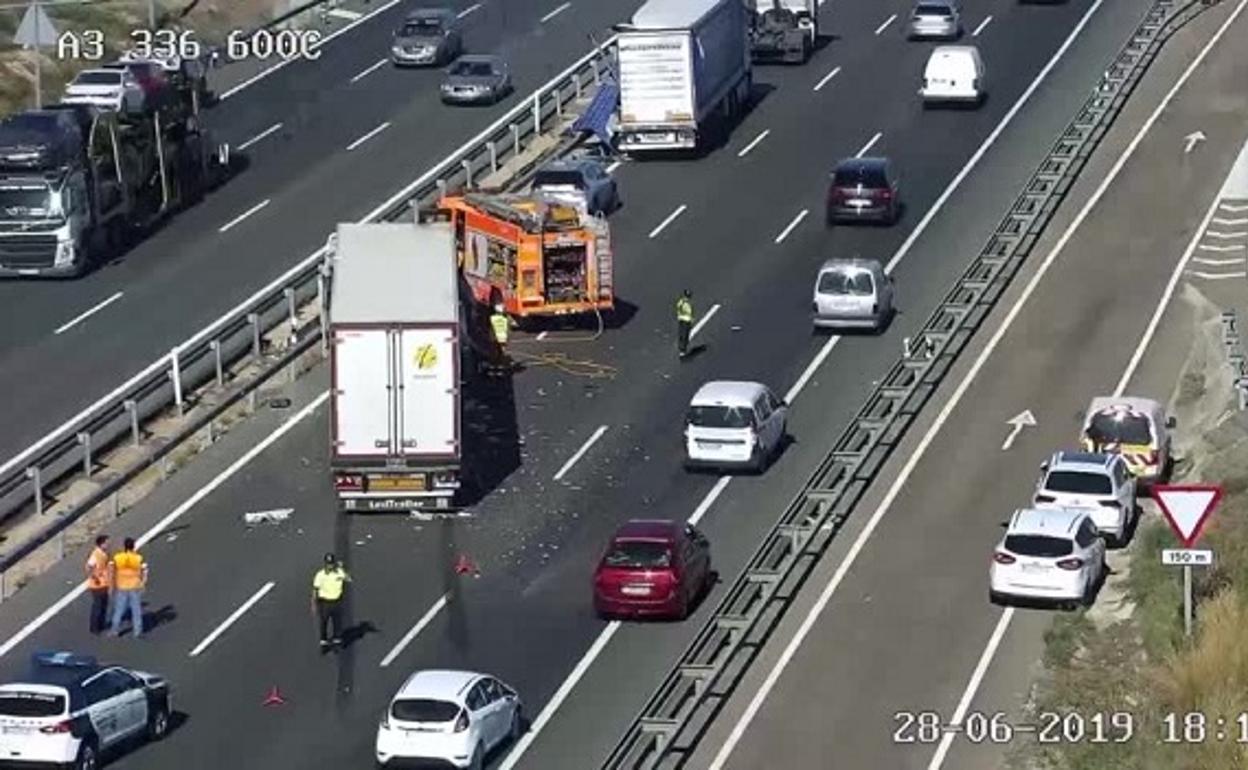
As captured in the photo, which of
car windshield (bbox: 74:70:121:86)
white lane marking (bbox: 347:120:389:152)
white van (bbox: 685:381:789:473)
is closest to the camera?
white van (bbox: 685:381:789:473)

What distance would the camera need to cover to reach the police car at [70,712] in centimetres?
4031

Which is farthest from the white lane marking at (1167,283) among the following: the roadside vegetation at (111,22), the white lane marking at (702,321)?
the roadside vegetation at (111,22)

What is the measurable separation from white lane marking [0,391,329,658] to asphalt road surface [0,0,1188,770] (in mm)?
126

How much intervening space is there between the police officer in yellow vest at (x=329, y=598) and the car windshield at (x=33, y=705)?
6.00m

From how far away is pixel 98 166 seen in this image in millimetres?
67438

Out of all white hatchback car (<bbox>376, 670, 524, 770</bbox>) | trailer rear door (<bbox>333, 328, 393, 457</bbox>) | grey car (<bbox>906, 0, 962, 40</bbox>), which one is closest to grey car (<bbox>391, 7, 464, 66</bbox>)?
grey car (<bbox>906, 0, 962, 40</bbox>)

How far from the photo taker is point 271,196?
73.1 meters

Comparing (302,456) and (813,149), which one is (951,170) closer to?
(813,149)

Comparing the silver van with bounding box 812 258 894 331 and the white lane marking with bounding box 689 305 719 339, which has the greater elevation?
the silver van with bounding box 812 258 894 331

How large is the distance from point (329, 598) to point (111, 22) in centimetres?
4732

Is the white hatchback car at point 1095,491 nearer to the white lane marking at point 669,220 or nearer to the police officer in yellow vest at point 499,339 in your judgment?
the police officer in yellow vest at point 499,339

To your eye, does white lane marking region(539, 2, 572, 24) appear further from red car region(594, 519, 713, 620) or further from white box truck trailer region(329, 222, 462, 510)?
red car region(594, 519, 713, 620)

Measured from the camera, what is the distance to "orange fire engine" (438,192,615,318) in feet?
204

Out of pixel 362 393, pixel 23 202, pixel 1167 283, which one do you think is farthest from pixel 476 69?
pixel 362 393
